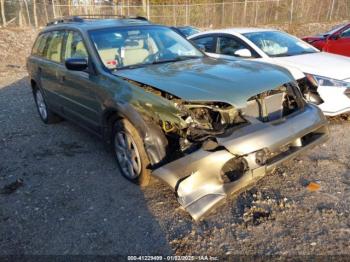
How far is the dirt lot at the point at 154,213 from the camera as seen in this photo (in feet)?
9.79

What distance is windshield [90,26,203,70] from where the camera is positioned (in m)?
4.34

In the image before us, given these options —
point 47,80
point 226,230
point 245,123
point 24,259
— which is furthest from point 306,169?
point 47,80

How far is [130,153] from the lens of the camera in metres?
3.95

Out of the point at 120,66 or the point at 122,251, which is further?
the point at 120,66

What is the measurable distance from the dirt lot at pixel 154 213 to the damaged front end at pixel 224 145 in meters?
0.33

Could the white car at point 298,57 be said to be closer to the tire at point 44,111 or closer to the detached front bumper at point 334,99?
the detached front bumper at point 334,99

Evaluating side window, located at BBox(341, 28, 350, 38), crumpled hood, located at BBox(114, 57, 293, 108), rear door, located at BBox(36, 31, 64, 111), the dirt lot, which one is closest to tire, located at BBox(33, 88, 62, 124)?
rear door, located at BBox(36, 31, 64, 111)

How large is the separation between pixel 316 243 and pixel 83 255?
1971 mm

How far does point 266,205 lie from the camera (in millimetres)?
3465

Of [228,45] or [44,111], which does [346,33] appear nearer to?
[228,45]

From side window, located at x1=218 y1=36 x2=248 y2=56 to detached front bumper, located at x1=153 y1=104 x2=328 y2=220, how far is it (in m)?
3.44

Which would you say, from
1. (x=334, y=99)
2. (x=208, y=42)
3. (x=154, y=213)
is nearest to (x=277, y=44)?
(x=208, y=42)

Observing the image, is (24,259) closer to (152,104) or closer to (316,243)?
(152,104)

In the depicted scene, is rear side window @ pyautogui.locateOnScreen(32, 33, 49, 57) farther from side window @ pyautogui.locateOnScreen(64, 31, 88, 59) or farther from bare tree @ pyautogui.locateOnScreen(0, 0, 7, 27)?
bare tree @ pyautogui.locateOnScreen(0, 0, 7, 27)
